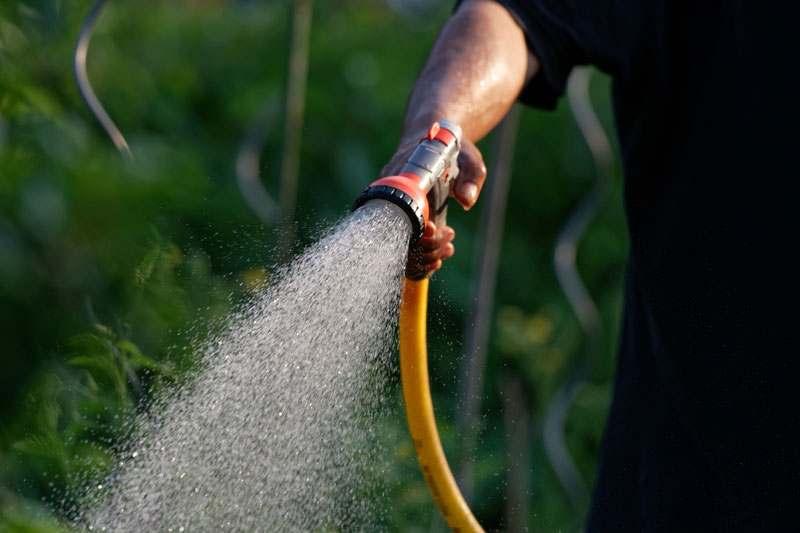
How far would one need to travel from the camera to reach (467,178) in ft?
5.33

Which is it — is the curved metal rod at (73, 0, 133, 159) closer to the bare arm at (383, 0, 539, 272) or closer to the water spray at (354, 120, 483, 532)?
the bare arm at (383, 0, 539, 272)

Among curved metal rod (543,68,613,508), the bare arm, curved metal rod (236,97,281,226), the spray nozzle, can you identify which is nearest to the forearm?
the bare arm

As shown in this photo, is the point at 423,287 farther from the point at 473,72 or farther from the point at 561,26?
the point at 561,26

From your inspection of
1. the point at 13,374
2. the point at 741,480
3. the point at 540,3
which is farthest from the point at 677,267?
the point at 13,374

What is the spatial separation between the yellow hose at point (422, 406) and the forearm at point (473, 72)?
8.8 inches

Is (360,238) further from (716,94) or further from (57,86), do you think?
(57,86)

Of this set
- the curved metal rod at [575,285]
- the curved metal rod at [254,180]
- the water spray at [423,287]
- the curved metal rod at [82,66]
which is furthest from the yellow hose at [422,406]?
the curved metal rod at [575,285]

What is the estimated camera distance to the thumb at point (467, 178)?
1.62m

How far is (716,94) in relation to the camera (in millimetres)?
1838

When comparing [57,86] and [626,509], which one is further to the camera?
[57,86]

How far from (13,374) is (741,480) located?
3.46ft

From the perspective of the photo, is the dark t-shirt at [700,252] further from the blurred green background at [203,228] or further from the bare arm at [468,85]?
the blurred green background at [203,228]

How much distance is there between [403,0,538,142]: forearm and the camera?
5.72 feet

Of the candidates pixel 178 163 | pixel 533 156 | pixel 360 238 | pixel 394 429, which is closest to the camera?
pixel 360 238
